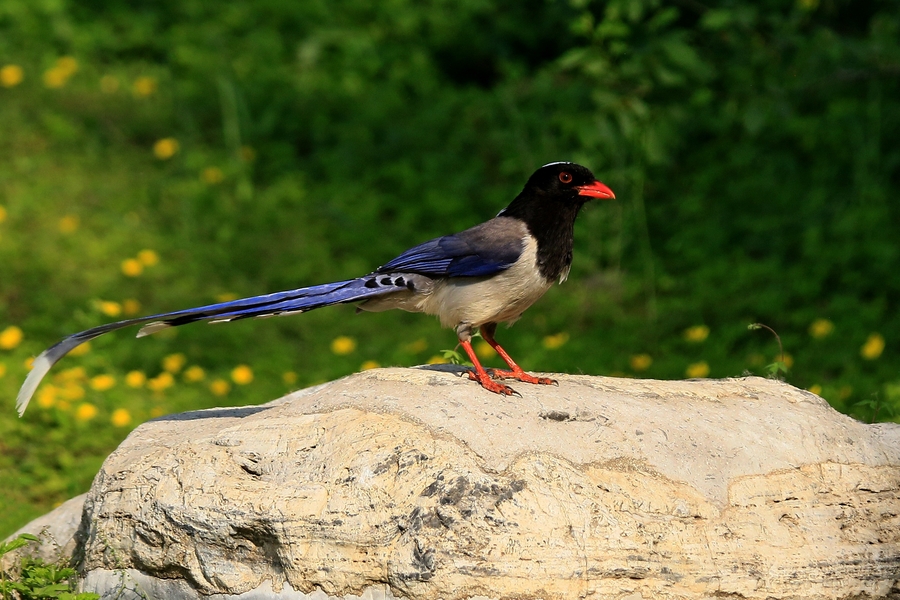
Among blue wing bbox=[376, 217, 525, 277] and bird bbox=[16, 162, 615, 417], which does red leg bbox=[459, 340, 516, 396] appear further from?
blue wing bbox=[376, 217, 525, 277]

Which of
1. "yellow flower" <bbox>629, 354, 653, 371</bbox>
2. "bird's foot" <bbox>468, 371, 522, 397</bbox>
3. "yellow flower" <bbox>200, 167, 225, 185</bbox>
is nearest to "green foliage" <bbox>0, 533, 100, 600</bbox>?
"bird's foot" <bbox>468, 371, 522, 397</bbox>

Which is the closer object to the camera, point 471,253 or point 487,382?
point 487,382

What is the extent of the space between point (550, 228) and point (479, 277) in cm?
42

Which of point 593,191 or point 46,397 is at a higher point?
point 46,397

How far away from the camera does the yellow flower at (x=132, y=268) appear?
791 cm

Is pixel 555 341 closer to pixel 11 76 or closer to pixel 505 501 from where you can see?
Answer: pixel 505 501

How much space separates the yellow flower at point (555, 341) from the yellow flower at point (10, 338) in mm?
3440

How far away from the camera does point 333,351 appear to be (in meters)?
7.68

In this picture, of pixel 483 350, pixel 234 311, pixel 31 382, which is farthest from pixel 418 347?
pixel 31 382

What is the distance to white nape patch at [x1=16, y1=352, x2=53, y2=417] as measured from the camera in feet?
14.8

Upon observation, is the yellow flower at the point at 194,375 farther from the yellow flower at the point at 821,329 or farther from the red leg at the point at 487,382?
the yellow flower at the point at 821,329

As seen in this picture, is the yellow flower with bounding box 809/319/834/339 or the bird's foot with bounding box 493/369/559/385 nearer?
the bird's foot with bounding box 493/369/559/385

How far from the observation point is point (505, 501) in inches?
148

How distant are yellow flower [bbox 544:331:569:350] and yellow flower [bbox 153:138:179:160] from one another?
3.91m
